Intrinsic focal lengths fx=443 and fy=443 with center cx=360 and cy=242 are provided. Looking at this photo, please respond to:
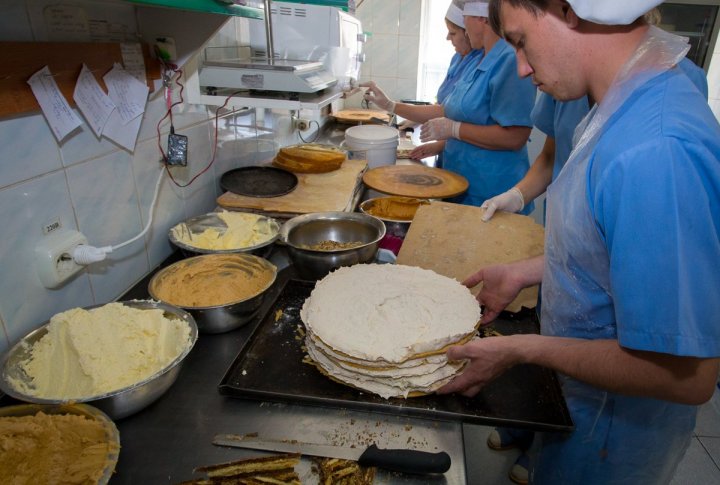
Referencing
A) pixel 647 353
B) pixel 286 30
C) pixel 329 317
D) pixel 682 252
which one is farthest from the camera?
pixel 286 30

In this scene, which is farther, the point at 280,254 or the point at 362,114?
the point at 362,114

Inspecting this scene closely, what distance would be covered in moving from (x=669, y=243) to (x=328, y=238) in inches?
44.7

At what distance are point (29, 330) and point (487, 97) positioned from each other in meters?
2.22

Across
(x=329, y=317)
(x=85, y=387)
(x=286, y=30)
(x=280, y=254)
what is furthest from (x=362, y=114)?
(x=85, y=387)

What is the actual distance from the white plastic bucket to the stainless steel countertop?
178 cm

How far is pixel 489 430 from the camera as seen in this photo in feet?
7.80

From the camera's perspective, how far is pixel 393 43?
499 cm

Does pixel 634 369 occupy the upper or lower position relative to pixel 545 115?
lower

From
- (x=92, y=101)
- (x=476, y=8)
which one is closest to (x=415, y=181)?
(x=476, y=8)

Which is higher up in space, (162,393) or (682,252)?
(682,252)

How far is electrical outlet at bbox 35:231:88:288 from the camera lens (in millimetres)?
1019

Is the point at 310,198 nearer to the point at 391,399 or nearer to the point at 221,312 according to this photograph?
the point at 221,312

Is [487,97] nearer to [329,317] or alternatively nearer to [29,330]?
[329,317]

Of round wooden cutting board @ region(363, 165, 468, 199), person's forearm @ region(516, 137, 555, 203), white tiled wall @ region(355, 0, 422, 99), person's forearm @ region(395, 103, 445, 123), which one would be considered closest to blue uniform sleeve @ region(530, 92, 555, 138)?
person's forearm @ region(516, 137, 555, 203)
